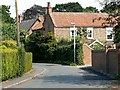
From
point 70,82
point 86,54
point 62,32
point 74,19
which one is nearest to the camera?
point 70,82

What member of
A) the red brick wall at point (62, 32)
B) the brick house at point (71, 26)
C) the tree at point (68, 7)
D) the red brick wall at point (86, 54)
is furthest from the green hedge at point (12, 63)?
the tree at point (68, 7)

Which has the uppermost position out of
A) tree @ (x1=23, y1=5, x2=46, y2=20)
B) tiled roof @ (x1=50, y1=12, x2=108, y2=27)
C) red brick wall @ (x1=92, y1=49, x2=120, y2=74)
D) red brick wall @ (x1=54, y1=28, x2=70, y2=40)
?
tree @ (x1=23, y1=5, x2=46, y2=20)

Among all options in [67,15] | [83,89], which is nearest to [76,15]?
[67,15]

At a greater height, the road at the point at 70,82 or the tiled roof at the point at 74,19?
the tiled roof at the point at 74,19

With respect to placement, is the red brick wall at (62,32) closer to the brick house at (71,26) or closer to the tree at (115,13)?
the brick house at (71,26)

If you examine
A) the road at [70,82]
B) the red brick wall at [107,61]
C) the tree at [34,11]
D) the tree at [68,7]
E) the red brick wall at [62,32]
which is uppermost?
the tree at [68,7]

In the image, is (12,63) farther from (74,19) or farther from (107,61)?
(74,19)

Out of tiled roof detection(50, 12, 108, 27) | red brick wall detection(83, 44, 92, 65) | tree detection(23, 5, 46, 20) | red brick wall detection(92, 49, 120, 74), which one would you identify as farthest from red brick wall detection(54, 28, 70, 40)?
tree detection(23, 5, 46, 20)

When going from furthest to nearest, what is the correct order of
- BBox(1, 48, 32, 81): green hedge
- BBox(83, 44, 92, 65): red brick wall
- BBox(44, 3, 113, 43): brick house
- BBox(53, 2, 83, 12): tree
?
BBox(53, 2, 83, 12): tree
BBox(44, 3, 113, 43): brick house
BBox(83, 44, 92, 65): red brick wall
BBox(1, 48, 32, 81): green hedge

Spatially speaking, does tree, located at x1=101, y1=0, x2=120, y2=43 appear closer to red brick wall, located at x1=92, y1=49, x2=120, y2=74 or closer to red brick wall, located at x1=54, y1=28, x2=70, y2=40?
red brick wall, located at x1=92, y1=49, x2=120, y2=74

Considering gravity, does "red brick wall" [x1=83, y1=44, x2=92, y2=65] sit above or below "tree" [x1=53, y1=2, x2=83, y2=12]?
below

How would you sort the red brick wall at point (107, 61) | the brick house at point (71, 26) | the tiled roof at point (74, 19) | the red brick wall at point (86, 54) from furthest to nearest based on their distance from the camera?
the tiled roof at point (74, 19)
the brick house at point (71, 26)
the red brick wall at point (86, 54)
the red brick wall at point (107, 61)

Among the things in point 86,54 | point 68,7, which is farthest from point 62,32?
point 68,7

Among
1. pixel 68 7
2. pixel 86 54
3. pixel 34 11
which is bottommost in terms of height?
pixel 86 54
